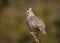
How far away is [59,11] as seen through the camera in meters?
18.8

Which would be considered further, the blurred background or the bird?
the blurred background

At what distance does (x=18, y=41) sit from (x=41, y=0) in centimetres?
223

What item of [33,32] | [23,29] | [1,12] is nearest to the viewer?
[33,32]

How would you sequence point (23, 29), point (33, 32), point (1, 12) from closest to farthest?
point (33, 32)
point (23, 29)
point (1, 12)

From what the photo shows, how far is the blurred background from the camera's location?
1836 centimetres

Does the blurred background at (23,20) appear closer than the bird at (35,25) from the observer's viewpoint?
No

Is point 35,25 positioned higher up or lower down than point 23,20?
lower down

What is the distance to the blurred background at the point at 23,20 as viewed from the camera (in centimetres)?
1836

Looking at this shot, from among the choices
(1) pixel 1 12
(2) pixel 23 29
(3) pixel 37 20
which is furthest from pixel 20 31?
(3) pixel 37 20

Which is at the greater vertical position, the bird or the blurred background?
→ the blurred background

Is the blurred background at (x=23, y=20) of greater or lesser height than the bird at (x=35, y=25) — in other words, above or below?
above

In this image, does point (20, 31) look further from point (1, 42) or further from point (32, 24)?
point (32, 24)

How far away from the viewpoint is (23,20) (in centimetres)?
1848

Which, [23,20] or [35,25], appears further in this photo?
[23,20]
